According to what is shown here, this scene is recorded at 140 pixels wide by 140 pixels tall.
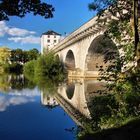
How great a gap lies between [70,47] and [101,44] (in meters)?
58.2

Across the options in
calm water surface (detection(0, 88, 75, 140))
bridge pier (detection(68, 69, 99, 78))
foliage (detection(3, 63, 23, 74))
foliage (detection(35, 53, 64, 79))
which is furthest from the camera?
foliage (detection(3, 63, 23, 74))

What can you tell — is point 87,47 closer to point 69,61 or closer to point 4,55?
point 69,61

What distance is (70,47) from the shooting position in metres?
69.4

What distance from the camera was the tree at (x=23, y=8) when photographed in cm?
845

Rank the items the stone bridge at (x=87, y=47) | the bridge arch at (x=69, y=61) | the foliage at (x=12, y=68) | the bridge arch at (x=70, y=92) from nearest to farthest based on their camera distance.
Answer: the bridge arch at (x=70, y=92) < the stone bridge at (x=87, y=47) < the bridge arch at (x=69, y=61) < the foliage at (x=12, y=68)

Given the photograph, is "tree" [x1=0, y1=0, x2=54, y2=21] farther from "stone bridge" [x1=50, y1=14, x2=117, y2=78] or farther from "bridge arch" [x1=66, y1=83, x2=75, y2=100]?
"stone bridge" [x1=50, y1=14, x2=117, y2=78]

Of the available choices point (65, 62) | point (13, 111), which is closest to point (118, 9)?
point (13, 111)

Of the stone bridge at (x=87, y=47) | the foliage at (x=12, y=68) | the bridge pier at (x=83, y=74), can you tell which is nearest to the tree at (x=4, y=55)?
the foliage at (x=12, y=68)

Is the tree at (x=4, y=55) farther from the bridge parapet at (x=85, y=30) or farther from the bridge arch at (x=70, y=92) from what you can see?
the bridge arch at (x=70, y=92)

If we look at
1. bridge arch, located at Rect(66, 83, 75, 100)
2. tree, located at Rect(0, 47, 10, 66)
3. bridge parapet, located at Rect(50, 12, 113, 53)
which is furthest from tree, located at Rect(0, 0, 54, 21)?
tree, located at Rect(0, 47, 10, 66)

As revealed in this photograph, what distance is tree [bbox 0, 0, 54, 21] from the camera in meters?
8.45

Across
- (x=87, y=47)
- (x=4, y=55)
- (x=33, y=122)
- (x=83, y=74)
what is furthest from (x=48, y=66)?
(x=4, y=55)

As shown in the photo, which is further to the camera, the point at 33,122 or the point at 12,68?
the point at 12,68

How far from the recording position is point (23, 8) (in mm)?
8539
